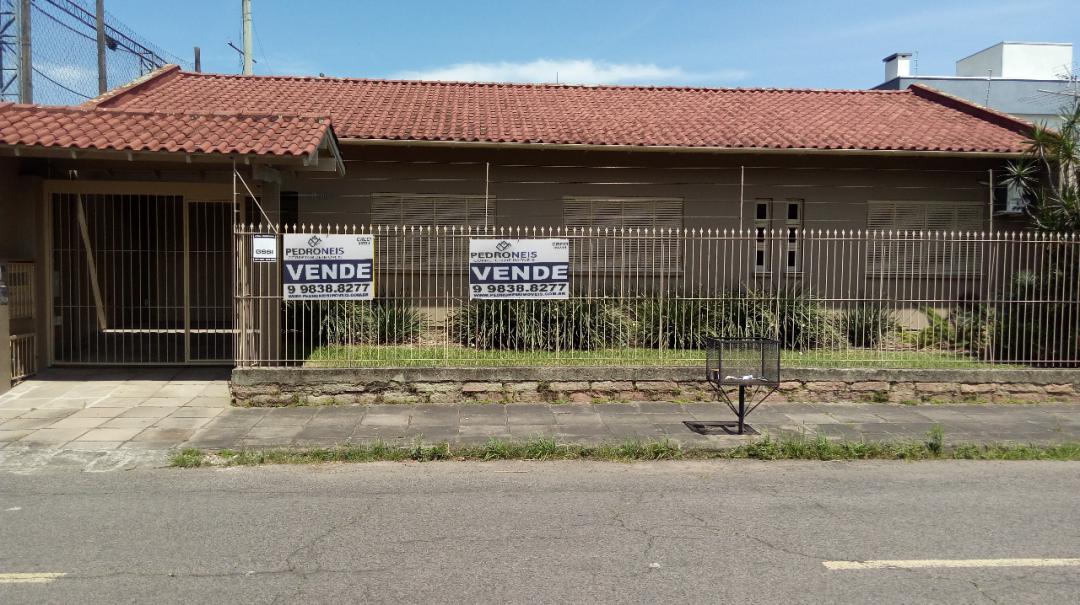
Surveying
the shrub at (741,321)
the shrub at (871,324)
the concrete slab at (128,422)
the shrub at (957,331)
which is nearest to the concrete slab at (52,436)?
the concrete slab at (128,422)

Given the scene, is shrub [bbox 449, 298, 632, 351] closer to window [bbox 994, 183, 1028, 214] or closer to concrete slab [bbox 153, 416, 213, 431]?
concrete slab [bbox 153, 416, 213, 431]

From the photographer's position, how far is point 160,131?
30.6ft

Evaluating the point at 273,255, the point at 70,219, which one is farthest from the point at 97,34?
the point at 273,255

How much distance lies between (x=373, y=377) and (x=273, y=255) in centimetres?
185

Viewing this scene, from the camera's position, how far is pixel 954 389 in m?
9.85

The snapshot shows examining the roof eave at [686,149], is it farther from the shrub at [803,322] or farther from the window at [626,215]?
the shrub at [803,322]

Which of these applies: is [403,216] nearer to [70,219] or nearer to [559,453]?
[70,219]

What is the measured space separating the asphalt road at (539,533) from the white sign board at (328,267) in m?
2.90

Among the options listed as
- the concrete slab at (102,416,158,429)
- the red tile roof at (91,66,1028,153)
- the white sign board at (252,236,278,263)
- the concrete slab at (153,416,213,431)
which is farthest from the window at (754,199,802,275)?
the concrete slab at (102,416,158,429)

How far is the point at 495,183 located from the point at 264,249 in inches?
209

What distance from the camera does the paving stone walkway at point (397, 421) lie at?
7.80 metres

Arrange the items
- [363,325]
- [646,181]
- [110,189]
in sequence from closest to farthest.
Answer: [363,325] < [110,189] < [646,181]

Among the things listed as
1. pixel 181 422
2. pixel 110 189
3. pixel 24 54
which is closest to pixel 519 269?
pixel 181 422

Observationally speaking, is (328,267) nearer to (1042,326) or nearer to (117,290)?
(117,290)
